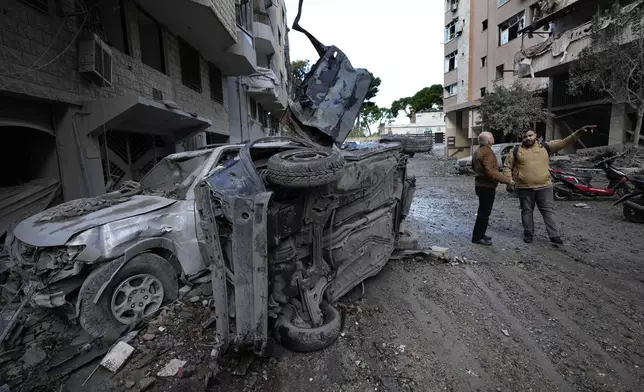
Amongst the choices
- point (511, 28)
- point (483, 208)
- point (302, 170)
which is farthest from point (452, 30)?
point (302, 170)

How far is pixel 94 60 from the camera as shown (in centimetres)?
482

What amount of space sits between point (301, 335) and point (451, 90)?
30408mm

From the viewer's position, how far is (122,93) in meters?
5.99

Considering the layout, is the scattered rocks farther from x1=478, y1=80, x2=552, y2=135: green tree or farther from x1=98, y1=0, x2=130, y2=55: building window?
x1=478, y1=80, x2=552, y2=135: green tree

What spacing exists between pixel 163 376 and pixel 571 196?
29.5 ft

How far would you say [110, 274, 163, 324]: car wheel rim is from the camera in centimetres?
262

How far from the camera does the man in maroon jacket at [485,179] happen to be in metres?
4.22

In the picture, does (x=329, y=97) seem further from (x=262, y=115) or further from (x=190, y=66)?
(x=262, y=115)

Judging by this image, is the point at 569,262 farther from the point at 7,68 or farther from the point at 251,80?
the point at 251,80

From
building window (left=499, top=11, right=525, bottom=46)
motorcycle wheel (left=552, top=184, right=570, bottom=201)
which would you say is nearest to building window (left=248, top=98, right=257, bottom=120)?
motorcycle wheel (left=552, top=184, right=570, bottom=201)

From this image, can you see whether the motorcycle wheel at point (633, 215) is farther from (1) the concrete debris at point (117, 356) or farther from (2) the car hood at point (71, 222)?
(1) the concrete debris at point (117, 356)

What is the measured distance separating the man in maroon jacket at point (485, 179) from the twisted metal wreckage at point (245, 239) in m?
1.47

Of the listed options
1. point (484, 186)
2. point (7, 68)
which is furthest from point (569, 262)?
point (7, 68)

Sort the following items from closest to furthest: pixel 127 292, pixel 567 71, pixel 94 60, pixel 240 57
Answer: pixel 127 292, pixel 94 60, pixel 240 57, pixel 567 71
